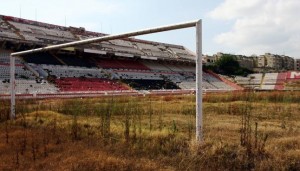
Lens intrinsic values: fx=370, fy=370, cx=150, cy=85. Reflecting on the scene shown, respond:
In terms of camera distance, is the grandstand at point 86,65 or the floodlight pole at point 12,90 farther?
the grandstand at point 86,65

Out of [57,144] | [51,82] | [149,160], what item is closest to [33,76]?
[51,82]

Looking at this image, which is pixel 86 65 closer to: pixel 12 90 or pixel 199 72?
pixel 12 90

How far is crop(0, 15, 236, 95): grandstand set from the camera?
32.6m

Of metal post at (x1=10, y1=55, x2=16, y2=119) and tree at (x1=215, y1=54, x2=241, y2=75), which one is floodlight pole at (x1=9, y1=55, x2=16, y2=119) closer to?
metal post at (x1=10, y1=55, x2=16, y2=119)

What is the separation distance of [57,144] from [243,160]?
3686 millimetres

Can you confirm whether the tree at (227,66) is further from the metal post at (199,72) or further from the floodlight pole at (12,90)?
the metal post at (199,72)

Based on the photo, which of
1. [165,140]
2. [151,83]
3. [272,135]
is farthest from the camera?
[151,83]

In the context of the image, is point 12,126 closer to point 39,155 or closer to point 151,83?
point 39,155

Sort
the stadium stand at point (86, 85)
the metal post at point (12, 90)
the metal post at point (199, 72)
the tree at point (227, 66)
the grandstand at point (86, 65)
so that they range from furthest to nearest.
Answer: the tree at point (227, 66) < the stadium stand at point (86, 85) < the grandstand at point (86, 65) < the metal post at point (12, 90) < the metal post at point (199, 72)

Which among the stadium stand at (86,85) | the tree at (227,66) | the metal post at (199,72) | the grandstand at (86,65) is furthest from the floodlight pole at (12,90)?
the tree at (227,66)

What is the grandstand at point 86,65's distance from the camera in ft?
107

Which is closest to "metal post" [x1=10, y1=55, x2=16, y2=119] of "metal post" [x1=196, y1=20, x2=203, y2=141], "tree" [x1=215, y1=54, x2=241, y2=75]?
"metal post" [x1=196, y1=20, x2=203, y2=141]

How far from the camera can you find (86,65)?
40375 millimetres

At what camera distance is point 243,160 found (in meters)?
5.48
